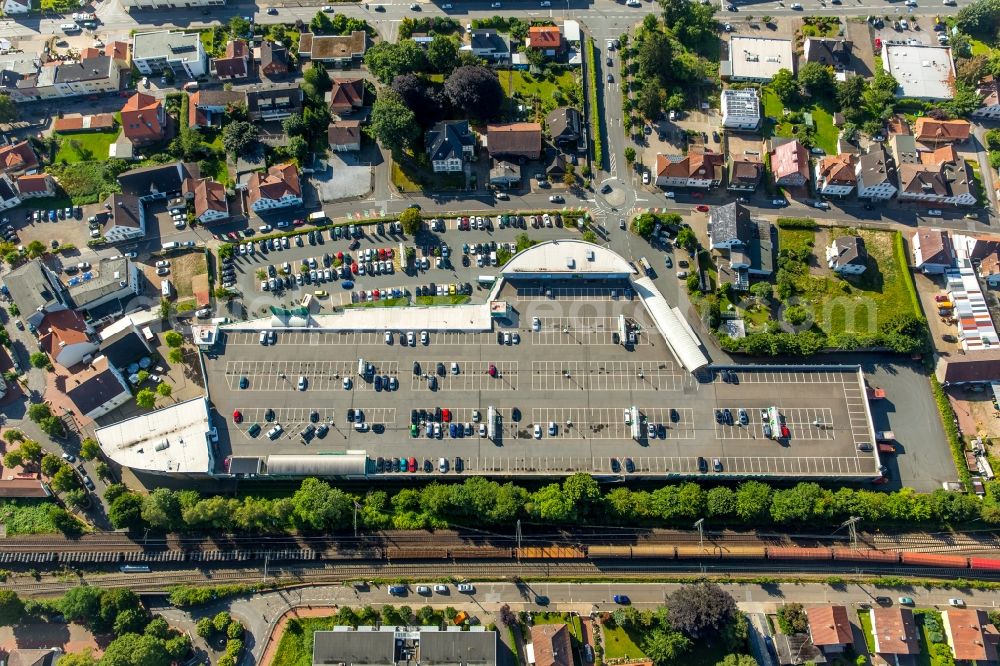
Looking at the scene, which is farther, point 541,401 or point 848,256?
point 848,256

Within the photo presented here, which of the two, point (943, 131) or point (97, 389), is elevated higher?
point (943, 131)

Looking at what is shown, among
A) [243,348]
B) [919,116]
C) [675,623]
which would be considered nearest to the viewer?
[675,623]

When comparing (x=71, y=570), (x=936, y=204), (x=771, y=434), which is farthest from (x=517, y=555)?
(x=936, y=204)

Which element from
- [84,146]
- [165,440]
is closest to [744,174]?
[165,440]

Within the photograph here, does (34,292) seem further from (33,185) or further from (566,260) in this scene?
(566,260)

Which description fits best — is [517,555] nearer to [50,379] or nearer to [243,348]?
[243,348]
